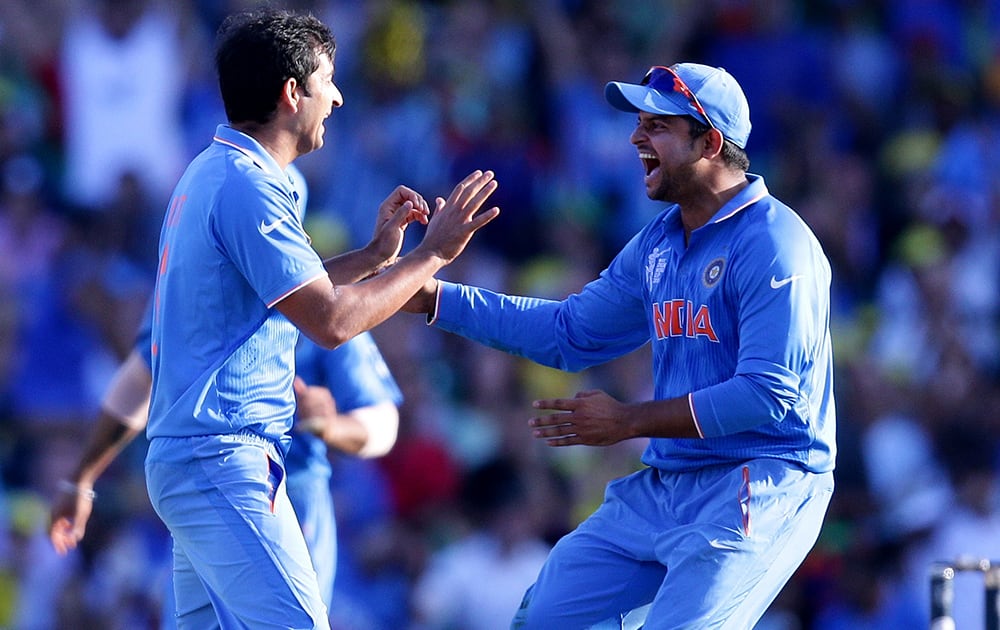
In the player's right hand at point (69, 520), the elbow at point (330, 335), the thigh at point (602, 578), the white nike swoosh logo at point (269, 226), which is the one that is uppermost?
the white nike swoosh logo at point (269, 226)

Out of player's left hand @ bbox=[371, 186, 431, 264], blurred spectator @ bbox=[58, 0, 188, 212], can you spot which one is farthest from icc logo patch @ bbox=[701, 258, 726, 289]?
blurred spectator @ bbox=[58, 0, 188, 212]

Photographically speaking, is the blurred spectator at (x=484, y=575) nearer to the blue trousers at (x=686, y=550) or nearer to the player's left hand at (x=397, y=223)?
the blue trousers at (x=686, y=550)

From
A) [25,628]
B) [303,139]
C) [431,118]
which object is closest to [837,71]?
[431,118]

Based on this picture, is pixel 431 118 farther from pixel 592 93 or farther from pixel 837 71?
pixel 837 71

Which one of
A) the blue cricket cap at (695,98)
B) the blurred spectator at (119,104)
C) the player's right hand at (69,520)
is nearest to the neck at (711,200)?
the blue cricket cap at (695,98)

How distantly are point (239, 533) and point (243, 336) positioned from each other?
552mm

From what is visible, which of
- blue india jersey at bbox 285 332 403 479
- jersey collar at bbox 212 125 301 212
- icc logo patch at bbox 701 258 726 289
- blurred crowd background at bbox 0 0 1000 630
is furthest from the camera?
blurred crowd background at bbox 0 0 1000 630

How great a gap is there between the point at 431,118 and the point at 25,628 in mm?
4224

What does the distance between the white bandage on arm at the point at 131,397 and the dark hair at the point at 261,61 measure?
5.25 ft

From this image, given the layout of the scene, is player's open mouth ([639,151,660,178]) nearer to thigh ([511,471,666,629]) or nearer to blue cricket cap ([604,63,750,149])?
blue cricket cap ([604,63,750,149])

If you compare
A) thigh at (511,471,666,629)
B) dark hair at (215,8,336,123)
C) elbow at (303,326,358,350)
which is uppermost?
dark hair at (215,8,336,123)

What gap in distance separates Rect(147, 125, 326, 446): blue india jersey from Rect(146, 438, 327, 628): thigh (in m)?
0.09

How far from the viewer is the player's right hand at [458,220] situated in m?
4.88

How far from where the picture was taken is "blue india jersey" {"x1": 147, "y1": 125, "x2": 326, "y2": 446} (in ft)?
14.7
